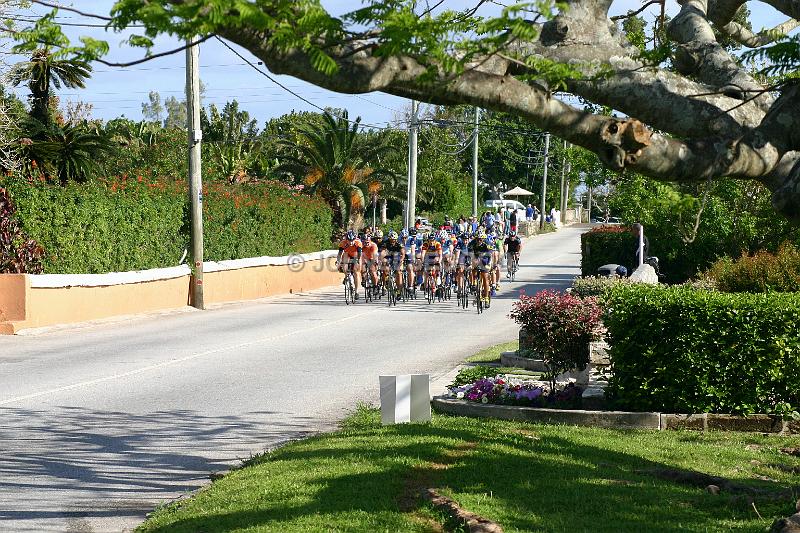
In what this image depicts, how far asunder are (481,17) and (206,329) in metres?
17.4

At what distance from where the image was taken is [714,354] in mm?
12086

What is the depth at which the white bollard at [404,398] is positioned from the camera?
11445 millimetres

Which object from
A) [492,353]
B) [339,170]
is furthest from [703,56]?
[339,170]

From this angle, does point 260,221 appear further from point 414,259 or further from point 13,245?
point 13,245

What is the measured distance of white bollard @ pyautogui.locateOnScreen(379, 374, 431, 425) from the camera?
11445 mm

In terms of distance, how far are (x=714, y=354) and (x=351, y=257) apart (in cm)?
2000

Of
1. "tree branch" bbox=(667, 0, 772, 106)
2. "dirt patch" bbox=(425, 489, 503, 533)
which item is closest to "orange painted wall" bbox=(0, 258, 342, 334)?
"dirt patch" bbox=(425, 489, 503, 533)

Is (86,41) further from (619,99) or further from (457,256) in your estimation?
(457,256)

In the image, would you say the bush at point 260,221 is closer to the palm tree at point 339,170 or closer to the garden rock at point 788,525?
the palm tree at point 339,170

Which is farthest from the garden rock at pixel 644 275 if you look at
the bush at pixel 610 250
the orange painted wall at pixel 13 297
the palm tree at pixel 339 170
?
the palm tree at pixel 339 170

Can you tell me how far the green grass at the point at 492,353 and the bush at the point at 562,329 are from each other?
4.49 m

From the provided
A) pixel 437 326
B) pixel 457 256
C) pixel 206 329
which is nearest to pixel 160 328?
pixel 206 329

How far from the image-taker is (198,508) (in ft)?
27.9

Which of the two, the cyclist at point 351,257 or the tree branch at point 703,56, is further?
the cyclist at point 351,257
